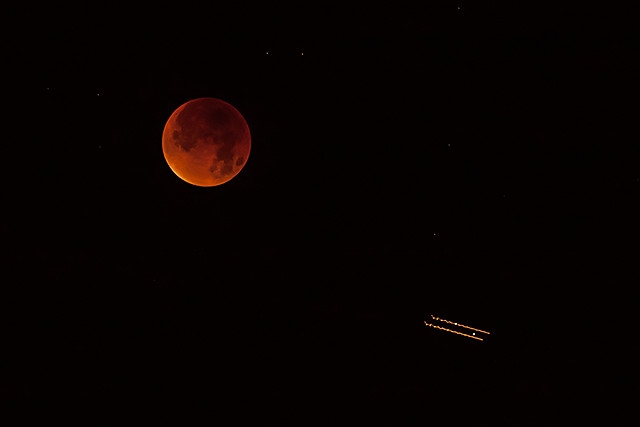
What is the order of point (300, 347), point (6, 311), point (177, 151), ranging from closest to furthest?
point (177, 151)
point (6, 311)
point (300, 347)

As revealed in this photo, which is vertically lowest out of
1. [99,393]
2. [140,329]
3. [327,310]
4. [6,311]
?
[99,393]

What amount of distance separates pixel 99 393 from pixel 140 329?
626 millimetres

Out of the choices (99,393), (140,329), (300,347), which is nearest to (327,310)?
(300,347)

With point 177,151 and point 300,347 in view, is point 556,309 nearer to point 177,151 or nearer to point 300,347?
point 300,347

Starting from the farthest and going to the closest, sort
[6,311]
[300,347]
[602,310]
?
[300,347], [6,311], [602,310]

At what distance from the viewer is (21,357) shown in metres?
4.36

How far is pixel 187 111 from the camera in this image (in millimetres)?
3205

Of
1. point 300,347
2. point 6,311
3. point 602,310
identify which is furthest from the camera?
point 300,347

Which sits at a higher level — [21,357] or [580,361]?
[580,361]

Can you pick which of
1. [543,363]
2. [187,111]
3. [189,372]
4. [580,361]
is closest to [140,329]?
[189,372]

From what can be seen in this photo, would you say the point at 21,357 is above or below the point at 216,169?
below

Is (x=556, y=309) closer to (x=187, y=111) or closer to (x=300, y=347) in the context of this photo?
(x=300, y=347)

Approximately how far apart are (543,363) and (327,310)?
182cm

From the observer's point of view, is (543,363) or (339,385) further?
(339,385)
